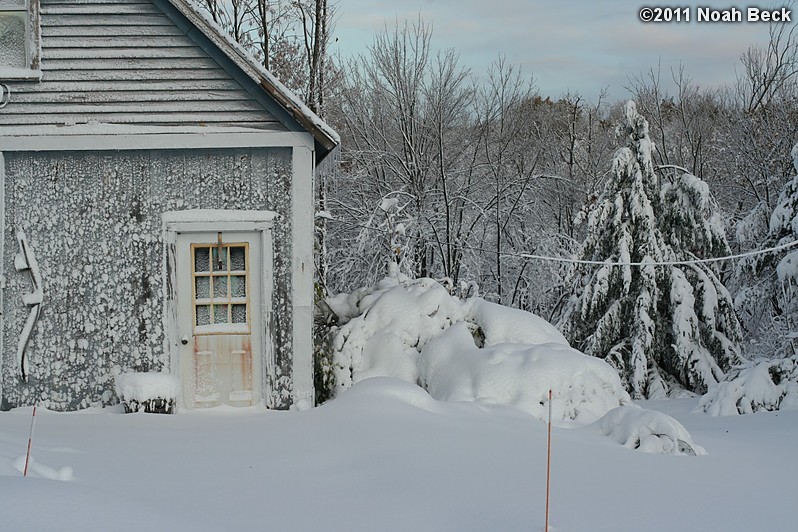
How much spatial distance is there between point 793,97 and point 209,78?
68.9 ft

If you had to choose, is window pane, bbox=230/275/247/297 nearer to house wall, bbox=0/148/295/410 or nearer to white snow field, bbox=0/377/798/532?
house wall, bbox=0/148/295/410

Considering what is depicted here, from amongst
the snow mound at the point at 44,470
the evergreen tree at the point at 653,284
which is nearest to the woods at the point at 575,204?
the evergreen tree at the point at 653,284

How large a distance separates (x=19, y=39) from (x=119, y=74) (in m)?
1.12

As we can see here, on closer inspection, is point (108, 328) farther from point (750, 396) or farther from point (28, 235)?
point (750, 396)

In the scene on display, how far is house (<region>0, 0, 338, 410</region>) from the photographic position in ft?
27.9

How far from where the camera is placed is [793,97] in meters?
23.8

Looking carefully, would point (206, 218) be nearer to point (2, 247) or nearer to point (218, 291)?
point (218, 291)

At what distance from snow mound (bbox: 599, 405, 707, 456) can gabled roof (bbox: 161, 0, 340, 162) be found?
169 inches

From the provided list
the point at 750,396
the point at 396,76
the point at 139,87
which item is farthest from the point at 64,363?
the point at 396,76

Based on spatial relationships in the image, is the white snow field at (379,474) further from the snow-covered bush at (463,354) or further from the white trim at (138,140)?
the white trim at (138,140)

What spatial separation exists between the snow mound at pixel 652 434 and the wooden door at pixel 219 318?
13.2ft

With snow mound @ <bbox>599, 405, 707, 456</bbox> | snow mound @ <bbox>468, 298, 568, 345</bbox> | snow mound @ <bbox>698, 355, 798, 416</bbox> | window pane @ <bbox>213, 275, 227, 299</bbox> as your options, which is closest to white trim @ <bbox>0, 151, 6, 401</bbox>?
window pane @ <bbox>213, 275, 227, 299</bbox>

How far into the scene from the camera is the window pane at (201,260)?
8742 mm

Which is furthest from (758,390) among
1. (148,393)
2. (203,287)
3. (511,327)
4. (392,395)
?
(148,393)
